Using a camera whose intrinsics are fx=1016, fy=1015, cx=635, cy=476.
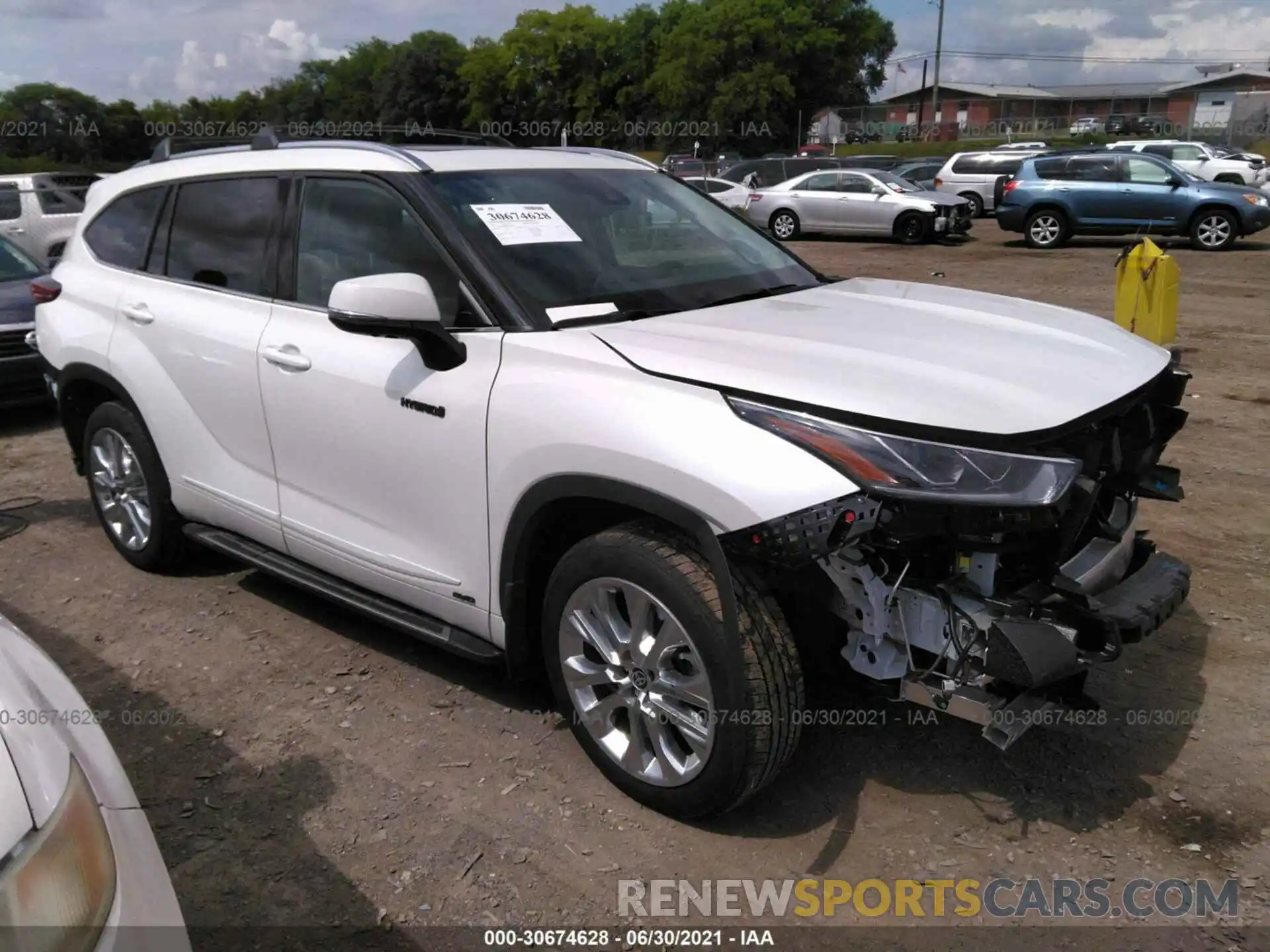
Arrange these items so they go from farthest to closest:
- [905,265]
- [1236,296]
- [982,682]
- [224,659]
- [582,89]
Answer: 1. [582,89]
2. [905,265]
3. [1236,296]
4. [224,659]
5. [982,682]

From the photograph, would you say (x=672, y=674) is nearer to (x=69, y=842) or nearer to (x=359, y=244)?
(x=69, y=842)

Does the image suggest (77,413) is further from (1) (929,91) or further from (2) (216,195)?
(1) (929,91)

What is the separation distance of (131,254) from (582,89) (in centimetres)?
7297

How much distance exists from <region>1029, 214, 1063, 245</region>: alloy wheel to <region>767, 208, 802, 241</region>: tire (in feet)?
15.4

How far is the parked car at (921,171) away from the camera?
24.7 m

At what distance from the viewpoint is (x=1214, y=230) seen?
57.2ft

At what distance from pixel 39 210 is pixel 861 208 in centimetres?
1439

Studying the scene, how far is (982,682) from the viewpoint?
8.36 feet

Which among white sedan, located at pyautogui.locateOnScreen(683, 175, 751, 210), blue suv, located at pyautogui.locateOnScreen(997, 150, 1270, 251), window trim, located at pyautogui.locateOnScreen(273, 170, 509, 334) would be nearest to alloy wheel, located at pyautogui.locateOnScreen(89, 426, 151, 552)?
window trim, located at pyautogui.locateOnScreen(273, 170, 509, 334)

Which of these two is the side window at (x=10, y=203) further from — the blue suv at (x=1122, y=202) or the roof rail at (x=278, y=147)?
the blue suv at (x=1122, y=202)

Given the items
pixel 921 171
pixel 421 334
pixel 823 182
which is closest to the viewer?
pixel 421 334

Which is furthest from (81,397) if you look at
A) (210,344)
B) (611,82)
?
(611,82)

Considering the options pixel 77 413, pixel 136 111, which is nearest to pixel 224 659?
pixel 77 413

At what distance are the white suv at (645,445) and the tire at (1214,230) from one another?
16455mm
